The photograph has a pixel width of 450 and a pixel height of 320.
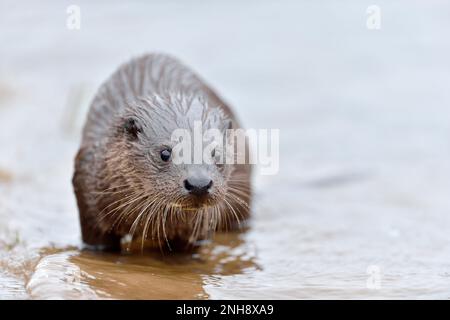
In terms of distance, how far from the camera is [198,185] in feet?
12.0

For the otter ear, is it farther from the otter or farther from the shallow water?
the shallow water

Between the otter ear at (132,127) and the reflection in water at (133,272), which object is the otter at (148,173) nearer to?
the otter ear at (132,127)

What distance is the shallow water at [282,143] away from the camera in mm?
3805

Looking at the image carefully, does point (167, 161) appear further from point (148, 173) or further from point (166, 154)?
point (148, 173)

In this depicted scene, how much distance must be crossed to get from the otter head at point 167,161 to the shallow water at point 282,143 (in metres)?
0.34

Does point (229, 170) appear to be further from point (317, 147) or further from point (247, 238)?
point (317, 147)

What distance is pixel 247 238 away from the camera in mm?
5180

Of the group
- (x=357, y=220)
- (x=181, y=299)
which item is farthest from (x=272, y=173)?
(x=181, y=299)

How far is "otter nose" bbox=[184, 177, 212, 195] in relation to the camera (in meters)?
3.66

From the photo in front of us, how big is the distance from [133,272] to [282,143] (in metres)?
3.82

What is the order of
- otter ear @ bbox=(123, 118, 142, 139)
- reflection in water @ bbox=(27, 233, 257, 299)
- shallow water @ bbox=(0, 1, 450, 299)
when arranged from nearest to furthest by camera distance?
1. reflection in water @ bbox=(27, 233, 257, 299)
2. shallow water @ bbox=(0, 1, 450, 299)
3. otter ear @ bbox=(123, 118, 142, 139)

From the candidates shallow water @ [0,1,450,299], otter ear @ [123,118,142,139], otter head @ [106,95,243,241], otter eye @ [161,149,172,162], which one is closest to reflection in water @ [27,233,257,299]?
shallow water @ [0,1,450,299]

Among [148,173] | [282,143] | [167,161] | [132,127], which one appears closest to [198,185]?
[167,161]
